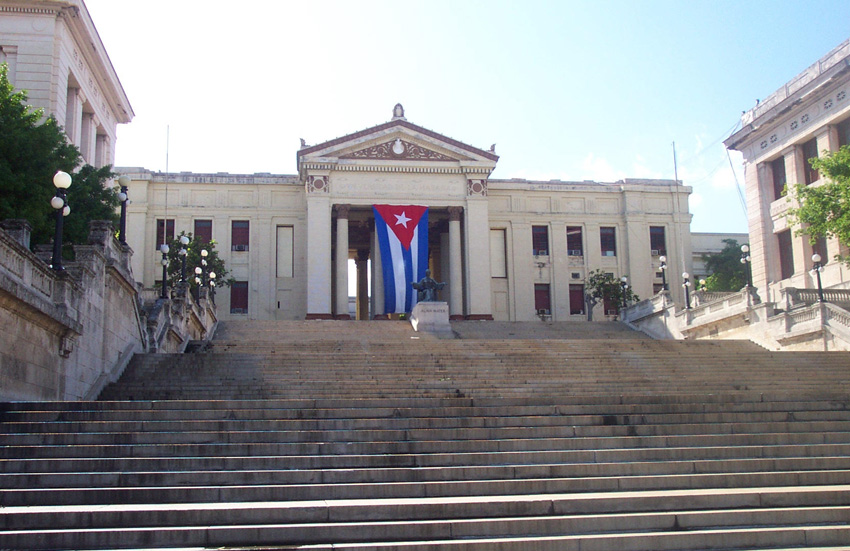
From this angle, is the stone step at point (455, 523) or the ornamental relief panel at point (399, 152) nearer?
the stone step at point (455, 523)

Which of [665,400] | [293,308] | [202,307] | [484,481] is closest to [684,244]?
[293,308]

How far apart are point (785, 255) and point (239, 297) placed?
30.4 metres

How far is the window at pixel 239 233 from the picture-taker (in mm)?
50375

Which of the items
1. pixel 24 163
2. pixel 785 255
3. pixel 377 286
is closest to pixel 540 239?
pixel 377 286

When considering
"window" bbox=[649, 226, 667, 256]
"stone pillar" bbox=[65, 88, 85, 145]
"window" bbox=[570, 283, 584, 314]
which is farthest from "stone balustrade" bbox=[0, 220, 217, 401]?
"window" bbox=[649, 226, 667, 256]

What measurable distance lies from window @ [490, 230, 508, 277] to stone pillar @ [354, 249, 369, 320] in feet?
31.9

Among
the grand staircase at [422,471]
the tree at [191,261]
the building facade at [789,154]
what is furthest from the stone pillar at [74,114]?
the building facade at [789,154]

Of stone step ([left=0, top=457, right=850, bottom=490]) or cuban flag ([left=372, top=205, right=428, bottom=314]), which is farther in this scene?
cuban flag ([left=372, top=205, right=428, bottom=314])

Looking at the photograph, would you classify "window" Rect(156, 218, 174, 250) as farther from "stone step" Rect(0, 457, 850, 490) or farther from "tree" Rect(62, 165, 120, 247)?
"stone step" Rect(0, 457, 850, 490)

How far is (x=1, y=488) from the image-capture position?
31.7 ft

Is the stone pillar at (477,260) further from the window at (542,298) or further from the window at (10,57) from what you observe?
the window at (10,57)

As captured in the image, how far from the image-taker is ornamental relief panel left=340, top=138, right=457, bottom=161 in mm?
47750

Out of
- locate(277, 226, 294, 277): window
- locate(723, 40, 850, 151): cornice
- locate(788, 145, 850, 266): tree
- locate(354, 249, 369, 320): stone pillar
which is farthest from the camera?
locate(354, 249, 369, 320): stone pillar

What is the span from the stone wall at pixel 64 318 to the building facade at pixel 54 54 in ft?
50.4
